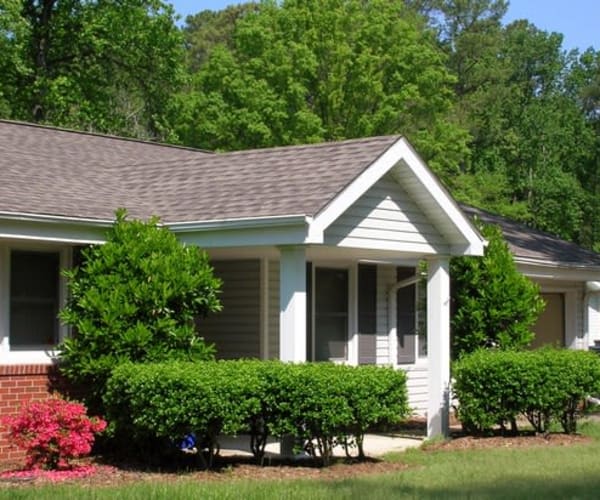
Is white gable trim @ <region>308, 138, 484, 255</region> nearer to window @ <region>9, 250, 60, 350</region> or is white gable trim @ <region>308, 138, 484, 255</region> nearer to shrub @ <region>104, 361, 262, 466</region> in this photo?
shrub @ <region>104, 361, 262, 466</region>

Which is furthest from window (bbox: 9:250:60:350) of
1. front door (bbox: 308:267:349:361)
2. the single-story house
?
front door (bbox: 308:267:349:361)

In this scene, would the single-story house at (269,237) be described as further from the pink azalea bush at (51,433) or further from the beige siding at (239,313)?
the pink azalea bush at (51,433)

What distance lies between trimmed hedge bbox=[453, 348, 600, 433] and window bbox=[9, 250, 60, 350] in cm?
568

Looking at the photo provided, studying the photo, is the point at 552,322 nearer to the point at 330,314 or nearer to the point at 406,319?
the point at 406,319

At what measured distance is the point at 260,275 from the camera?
1639 cm

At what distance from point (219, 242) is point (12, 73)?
23.5m

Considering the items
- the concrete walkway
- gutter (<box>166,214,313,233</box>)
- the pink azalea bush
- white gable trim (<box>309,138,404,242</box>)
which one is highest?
white gable trim (<box>309,138,404,242</box>)

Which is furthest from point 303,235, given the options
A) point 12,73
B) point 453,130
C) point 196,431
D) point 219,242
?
point 453,130

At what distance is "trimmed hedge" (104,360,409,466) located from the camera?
11672mm

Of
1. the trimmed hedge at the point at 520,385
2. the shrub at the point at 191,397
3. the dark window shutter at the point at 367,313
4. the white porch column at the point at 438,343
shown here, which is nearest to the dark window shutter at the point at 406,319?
the dark window shutter at the point at 367,313

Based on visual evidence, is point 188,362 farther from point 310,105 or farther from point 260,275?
point 310,105

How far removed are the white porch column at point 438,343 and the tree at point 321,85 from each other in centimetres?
2018

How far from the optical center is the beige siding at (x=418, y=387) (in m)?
19.2

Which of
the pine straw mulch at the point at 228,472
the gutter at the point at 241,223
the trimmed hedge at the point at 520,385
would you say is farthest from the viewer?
the trimmed hedge at the point at 520,385
